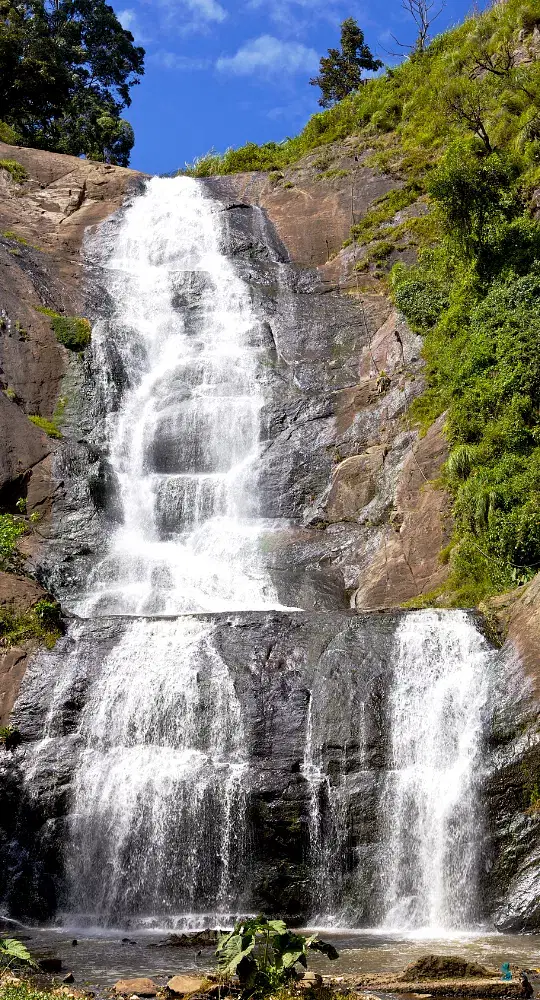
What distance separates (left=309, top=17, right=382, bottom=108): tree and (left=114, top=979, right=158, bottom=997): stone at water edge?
47364 mm

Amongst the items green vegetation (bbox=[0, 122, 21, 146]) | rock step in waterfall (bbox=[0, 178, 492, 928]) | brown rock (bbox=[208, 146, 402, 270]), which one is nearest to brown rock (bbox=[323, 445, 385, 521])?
rock step in waterfall (bbox=[0, 178, 492, 928])

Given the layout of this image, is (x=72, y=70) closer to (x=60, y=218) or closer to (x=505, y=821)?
(x=60, y=218)

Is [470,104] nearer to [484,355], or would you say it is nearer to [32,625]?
[484,355]

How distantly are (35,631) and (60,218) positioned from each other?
2391 centimetres

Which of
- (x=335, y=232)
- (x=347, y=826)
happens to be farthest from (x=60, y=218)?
(x=347, y=826)

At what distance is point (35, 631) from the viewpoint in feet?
60.3

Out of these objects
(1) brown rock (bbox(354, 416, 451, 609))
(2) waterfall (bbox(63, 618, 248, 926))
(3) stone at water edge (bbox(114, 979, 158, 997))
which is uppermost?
(1) brown rock (bbox(354, 416, 451, 609))

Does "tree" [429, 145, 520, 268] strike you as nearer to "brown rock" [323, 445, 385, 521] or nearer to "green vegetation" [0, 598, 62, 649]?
"brown rock" [323, 445, 385, 521]

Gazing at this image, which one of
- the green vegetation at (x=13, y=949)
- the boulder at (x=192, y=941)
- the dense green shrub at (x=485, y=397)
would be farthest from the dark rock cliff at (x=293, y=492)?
the green vegetation at (x=13, y=949)

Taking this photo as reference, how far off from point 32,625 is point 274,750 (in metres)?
6.01

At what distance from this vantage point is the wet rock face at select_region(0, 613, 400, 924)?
14.4 metres

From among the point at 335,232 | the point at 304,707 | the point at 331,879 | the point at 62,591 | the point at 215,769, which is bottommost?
the point at 331,879

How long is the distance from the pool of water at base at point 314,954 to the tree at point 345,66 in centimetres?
4498

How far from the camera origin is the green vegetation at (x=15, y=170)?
126ft
